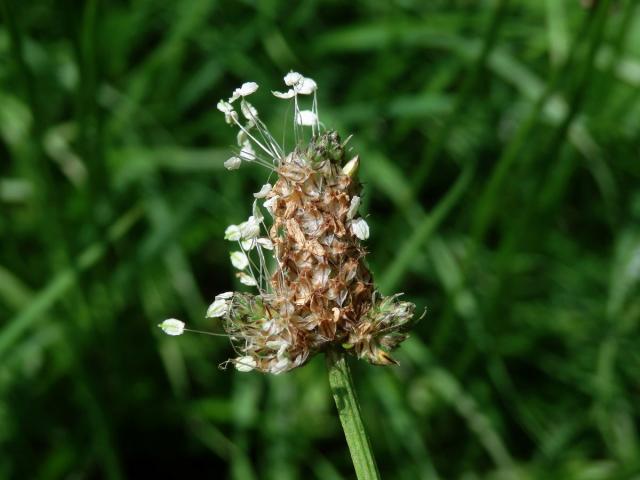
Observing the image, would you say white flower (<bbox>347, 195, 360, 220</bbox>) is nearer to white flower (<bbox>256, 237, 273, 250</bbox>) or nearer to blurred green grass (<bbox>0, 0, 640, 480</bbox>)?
white flower (<bbox>256, 237, 273, 250</bbox>)

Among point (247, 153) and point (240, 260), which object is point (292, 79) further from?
point (240, 260)

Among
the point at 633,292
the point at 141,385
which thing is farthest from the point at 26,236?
the point at 633,292

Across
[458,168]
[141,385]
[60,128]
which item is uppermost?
[60,128]

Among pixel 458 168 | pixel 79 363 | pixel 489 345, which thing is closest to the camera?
pixel 79 363

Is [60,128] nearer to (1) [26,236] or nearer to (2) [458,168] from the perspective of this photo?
(1) [26,236]

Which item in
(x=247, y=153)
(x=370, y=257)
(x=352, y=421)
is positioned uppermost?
(x=370, y=257)

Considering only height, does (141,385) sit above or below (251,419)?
above

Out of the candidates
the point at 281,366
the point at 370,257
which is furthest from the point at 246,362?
the point at 370,257
